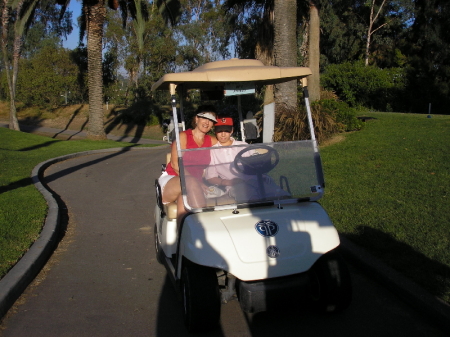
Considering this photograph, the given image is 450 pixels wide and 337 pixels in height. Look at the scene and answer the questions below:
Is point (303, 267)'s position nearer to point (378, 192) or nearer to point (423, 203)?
point (423, 203)

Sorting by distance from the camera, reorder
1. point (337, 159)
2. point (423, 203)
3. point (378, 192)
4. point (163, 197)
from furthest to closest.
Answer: point (337, 159) < point (378, 192) < point (423, 203) < point (163, 197)

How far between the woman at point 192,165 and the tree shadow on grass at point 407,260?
6.78 ft

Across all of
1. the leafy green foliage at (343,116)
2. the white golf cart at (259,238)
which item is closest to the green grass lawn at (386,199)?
the leafy green foliage at (343,116)

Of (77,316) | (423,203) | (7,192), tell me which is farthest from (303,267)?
(7,192)

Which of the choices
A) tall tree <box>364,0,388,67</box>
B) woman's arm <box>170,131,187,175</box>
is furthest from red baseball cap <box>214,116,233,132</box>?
tall tree <box>364,0,388,67</box>

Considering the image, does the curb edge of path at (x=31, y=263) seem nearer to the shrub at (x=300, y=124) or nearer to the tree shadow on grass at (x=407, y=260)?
the tree shadow on grass at (x=407, y=260)

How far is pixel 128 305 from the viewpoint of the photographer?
4.32m

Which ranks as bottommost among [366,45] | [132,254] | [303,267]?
[132,254]

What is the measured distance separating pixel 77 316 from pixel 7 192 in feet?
17.2

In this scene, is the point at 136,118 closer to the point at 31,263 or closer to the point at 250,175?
the point at 31,263

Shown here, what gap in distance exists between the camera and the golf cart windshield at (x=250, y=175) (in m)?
4.06

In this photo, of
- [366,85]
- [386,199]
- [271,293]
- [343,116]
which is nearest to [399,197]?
[386,199]

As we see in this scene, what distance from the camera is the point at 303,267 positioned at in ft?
11.8

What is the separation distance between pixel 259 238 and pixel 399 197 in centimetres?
389
